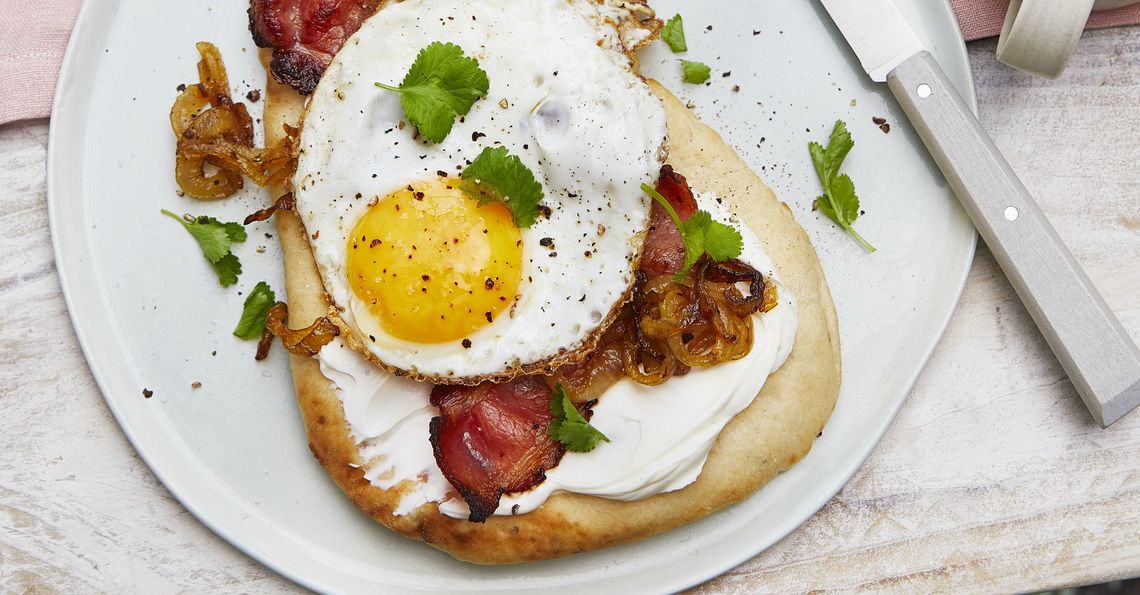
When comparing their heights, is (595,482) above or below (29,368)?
below

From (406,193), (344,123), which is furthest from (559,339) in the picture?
(344,123)

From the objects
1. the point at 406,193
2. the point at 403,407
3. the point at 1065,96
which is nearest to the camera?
the point at 406,193

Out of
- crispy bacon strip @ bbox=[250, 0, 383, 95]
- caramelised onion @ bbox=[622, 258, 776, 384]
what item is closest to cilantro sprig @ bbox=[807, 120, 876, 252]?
caramelised onion @ bbox=[622, 258, 776, 384]

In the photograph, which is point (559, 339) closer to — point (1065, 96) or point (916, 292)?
point (916, 292)

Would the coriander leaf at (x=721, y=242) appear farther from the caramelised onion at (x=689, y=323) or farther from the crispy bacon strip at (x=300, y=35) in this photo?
the crispy bacon strip at (x=300, y=35)

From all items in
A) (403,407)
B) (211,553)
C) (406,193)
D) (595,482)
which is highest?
(406,193)

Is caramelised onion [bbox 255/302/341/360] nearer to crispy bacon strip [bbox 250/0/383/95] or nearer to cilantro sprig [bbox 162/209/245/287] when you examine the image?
cilantro sprig [bbox 162/209/245/287]

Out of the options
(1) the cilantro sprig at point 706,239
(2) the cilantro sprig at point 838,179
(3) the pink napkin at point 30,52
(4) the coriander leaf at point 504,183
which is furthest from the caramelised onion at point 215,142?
(2) the cilantro sprig at point 838,179
